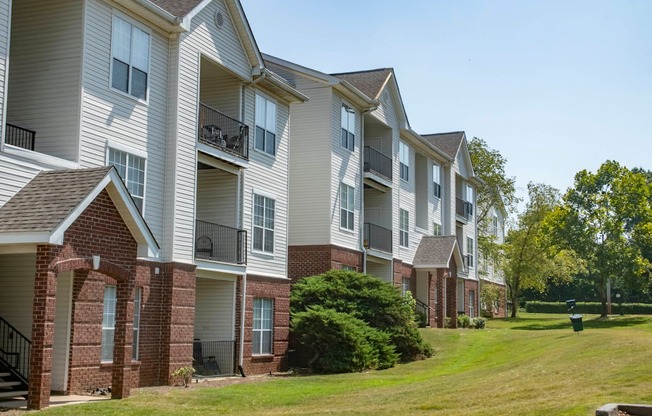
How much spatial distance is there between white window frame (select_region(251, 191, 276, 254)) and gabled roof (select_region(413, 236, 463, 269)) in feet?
53.9

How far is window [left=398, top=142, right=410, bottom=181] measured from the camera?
4100cm

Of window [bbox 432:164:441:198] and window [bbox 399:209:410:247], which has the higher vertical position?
window [bbox 432:164:441:198]

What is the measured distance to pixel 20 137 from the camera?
19.3 meters

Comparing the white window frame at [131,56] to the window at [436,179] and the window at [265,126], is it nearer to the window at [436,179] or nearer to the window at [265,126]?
the window at [265,126]

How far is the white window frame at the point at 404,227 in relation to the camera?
41.5m

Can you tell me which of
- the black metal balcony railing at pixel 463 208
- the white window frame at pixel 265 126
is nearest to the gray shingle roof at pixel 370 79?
the white window frame at pixel 265 126

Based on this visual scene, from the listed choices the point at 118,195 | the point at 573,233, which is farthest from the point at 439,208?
the point at 118,195

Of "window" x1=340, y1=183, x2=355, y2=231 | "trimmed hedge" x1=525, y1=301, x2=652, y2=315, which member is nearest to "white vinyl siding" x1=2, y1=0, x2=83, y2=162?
"window" x1=340, y1=183, x2=355, y2=231

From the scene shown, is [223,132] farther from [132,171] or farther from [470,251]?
[470,251]

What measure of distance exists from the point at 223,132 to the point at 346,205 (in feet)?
30.7

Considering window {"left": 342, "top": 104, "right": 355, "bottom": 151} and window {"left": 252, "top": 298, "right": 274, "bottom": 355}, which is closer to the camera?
window {"left": 252, "top": 298, "right": 274, "bottom": 355}

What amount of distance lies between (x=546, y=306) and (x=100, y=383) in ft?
232

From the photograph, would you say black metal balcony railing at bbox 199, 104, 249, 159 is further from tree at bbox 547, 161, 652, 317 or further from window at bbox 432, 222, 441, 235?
tree at bbox 547, 161, 652, 317

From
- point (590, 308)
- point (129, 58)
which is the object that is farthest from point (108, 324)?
point (590, 308)
